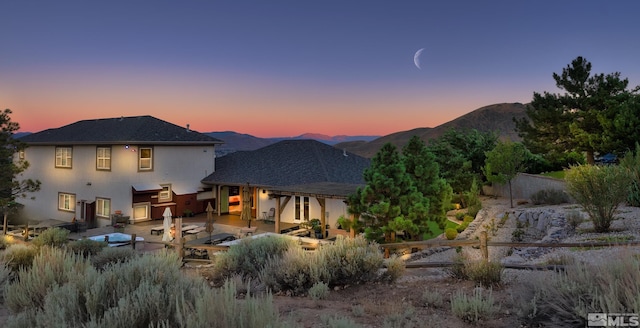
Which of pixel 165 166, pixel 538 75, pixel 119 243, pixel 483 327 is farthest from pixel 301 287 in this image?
pixel 538 75

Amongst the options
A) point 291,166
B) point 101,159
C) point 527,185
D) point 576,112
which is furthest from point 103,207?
point 576,112

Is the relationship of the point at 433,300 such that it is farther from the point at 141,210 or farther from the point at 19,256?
the point at 141,210

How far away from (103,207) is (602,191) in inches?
1014

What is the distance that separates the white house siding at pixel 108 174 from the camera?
23.3 meters

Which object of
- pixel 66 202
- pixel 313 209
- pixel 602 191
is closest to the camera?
pixel 602 191

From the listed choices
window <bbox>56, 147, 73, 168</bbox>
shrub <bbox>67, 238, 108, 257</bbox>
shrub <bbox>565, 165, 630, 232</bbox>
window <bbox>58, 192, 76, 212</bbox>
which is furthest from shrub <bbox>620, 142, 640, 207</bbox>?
window <bbox>56, 147, 73, 168</bbox>

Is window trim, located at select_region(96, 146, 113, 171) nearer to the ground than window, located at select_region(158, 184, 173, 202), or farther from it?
farther from it

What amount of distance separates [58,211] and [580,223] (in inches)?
1184

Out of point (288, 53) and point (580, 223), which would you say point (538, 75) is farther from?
point (580, 223)

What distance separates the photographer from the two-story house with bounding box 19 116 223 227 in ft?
76.6

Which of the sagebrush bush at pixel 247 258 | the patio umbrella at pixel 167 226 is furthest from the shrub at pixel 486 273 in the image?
the patio umbrella at pixel 167 226

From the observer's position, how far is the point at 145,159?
78.4ft

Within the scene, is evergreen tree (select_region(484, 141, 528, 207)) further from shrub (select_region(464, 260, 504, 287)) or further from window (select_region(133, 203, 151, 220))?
window (select_region(133, 203, 151, 220))

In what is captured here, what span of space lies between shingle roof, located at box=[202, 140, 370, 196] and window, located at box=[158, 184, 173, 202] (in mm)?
2504
